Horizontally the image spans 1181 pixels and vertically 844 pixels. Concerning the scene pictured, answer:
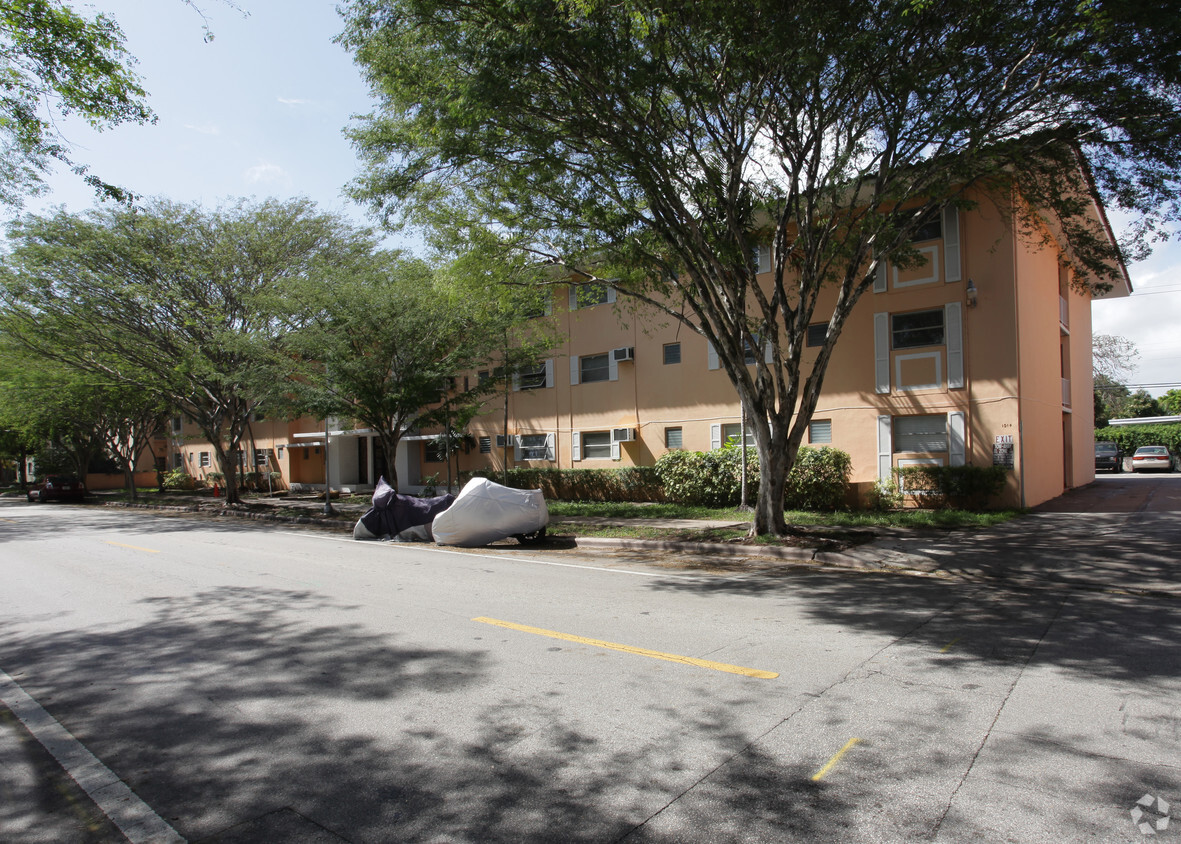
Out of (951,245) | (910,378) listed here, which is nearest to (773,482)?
(910,378)

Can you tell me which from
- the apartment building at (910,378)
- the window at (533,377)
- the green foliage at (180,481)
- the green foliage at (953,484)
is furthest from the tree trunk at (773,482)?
the green foliage at (180,481)

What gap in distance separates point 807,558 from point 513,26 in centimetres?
864

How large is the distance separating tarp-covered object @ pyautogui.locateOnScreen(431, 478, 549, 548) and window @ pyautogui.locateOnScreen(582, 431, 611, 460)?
30.0 ft

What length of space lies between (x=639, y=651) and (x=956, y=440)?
13.5 m

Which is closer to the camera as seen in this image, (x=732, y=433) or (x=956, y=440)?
(x=956, y=440)

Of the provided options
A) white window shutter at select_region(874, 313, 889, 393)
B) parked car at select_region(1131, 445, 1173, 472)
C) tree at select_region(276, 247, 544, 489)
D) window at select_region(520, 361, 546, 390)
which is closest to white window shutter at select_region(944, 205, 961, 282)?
white window shutter at select_region(874, 313, 889, 393)

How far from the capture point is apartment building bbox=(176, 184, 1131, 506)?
16.2 meters

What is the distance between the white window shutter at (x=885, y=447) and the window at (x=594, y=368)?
28.7 feet

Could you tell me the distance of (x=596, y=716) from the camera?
14.6ft

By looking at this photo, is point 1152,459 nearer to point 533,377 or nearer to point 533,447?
point 533,447

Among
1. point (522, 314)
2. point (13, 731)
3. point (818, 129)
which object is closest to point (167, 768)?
point (13, 731)

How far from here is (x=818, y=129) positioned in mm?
11172

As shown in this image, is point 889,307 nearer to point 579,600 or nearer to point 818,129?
point 818,129

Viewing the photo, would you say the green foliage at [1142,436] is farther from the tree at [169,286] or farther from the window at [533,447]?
the tree at [169,286]
